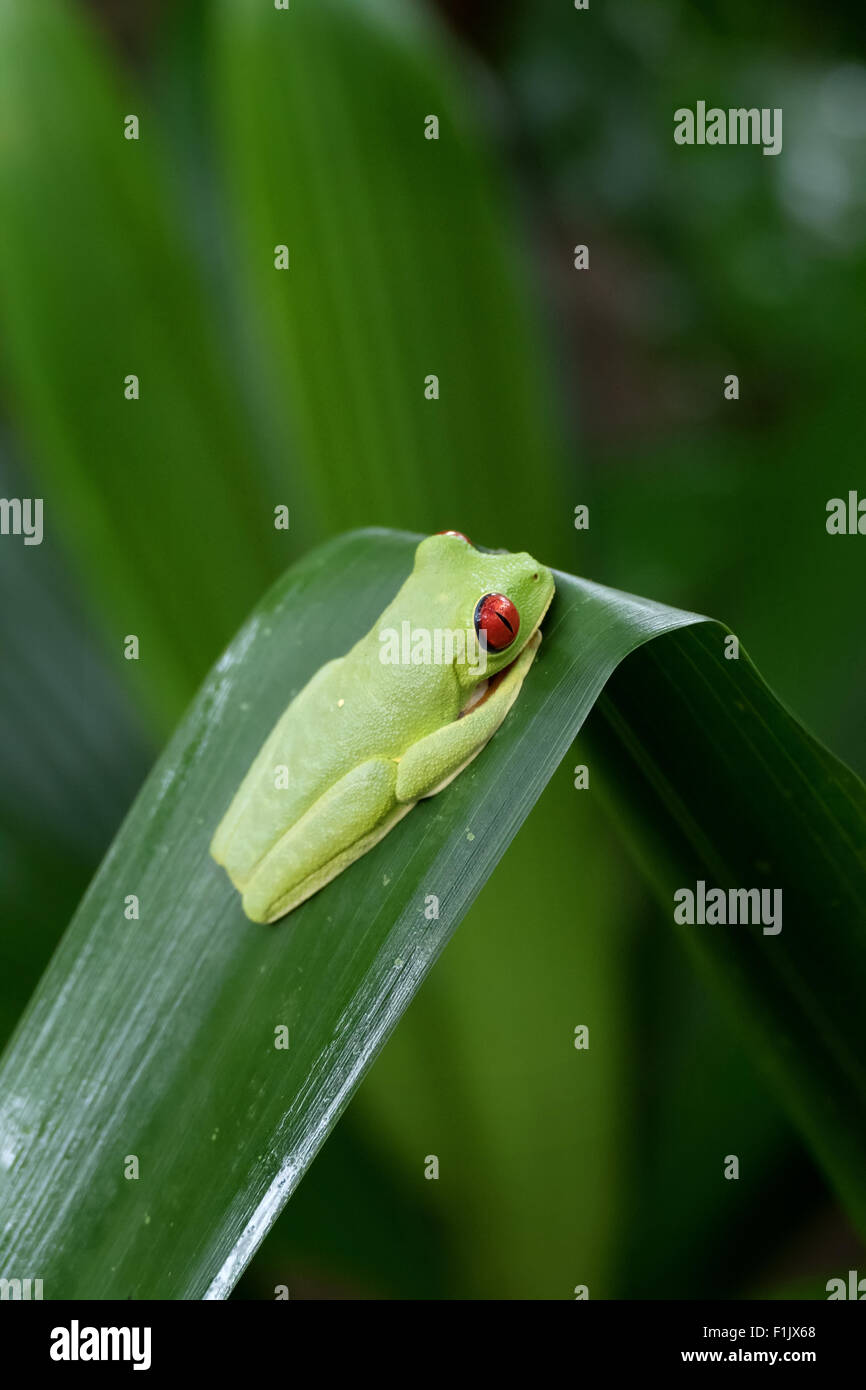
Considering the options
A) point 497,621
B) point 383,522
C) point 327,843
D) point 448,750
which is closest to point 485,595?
point 497,621

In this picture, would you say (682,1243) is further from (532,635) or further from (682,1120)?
(532,635)

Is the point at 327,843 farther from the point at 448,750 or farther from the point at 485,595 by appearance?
the point at 485,595

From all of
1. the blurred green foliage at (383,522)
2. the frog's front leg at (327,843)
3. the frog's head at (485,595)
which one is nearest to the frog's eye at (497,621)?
the frog's head at (485,595)

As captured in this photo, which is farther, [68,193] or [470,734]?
[68,193]

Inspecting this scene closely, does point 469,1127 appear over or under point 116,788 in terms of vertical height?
under

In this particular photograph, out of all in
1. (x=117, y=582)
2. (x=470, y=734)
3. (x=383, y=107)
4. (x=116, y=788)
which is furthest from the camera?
(x=116, y=788)
